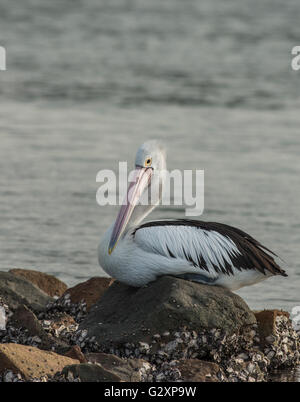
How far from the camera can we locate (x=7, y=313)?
6.48m

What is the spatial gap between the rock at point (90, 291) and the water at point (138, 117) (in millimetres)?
934

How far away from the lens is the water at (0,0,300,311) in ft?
30.9

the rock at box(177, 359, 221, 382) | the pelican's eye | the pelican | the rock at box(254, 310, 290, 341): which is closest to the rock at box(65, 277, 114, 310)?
the pelican

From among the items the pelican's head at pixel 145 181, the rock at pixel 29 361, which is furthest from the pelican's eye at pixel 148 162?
the rock at pixel 29 361

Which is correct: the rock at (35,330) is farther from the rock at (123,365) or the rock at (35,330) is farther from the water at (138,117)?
the water at (138,117)

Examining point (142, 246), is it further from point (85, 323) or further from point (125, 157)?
point (125, 157)

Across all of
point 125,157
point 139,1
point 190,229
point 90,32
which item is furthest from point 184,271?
point 139,1

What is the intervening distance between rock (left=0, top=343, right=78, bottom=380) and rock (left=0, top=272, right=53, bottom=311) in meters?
1.33

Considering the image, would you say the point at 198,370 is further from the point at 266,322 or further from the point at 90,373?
the point at 266,322

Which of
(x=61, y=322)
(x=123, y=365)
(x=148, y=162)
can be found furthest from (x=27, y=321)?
(x=148, y=162)

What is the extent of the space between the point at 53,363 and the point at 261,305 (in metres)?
2.59

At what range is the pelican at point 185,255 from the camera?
6301mm

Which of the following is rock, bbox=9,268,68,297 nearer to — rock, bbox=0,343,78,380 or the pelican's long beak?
the pelican's long beak

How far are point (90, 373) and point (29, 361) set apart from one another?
1.36ft
